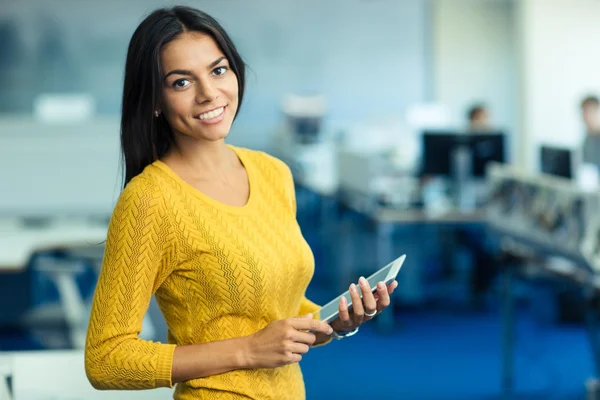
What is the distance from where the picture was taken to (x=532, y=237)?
4055 millimetres

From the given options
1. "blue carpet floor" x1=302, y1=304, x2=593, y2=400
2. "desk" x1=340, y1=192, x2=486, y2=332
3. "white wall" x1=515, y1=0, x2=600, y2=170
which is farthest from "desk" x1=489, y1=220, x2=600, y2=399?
"white wall" x1=515, y1=0, x2=600, y2=170

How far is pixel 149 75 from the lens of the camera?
4.30 feet

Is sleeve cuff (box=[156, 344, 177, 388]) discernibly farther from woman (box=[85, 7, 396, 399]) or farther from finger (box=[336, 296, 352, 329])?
finger (box=[336, 296, 352, 329])

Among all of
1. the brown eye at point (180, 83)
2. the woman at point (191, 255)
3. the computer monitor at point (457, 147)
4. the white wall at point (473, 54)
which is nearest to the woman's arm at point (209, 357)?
the woman at point (191, 255)

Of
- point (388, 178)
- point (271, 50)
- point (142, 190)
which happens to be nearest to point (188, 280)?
point (142, 190)

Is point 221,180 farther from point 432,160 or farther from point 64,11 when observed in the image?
point 64,11

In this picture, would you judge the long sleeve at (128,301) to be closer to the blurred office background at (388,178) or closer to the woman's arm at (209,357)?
the woman's arm at (209,357)

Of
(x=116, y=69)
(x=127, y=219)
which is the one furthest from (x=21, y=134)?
(x=116, y=69)

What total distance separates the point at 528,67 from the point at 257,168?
28.0 ft

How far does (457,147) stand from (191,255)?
562 centimetres

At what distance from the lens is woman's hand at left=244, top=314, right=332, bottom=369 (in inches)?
50.2

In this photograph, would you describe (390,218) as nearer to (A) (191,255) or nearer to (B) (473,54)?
(A) (191,255)

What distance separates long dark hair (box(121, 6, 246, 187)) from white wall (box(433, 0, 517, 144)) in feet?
36.9

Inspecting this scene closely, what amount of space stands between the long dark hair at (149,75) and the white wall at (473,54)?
11246mm
